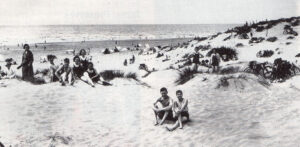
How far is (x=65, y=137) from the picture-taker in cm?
750

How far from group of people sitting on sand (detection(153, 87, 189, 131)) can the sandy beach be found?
204 millimetres

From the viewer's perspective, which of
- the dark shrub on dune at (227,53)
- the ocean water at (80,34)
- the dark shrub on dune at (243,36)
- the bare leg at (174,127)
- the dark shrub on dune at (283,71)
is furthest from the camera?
the ocean water at (80,34)

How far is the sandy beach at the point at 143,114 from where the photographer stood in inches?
288

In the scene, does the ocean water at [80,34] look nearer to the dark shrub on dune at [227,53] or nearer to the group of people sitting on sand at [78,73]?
the dark shrub on dune at [227,53]

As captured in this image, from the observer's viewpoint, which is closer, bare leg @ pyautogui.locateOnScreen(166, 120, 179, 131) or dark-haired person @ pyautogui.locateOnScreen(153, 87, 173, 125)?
bare leg @ pyautogui.locateOnScreen(166, 120, 179, 131)

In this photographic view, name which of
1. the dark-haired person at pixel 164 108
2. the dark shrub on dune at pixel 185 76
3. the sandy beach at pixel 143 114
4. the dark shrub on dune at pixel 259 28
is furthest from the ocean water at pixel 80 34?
the dark-haired person at pixel 164 108

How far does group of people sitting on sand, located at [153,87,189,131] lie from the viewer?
26.2 ft

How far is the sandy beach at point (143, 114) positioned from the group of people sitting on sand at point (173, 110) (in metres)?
0.20

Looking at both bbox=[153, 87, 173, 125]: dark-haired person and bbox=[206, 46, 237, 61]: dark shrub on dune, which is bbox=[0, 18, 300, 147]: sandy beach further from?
bbox=[206, 46, 237, 61]: dark shrub on dune

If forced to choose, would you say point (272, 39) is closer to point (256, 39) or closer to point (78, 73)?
point (256, 39)

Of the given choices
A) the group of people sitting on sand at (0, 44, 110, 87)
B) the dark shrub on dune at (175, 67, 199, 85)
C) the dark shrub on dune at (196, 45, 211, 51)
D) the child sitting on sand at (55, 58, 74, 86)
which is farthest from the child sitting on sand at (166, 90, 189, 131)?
the dark shrub on dune at (196, 45, 211, 51)

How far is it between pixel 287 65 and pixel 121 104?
23.1ft

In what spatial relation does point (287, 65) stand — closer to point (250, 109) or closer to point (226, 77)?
point (226, 77)

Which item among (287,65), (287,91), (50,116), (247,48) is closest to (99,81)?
(50,116)
